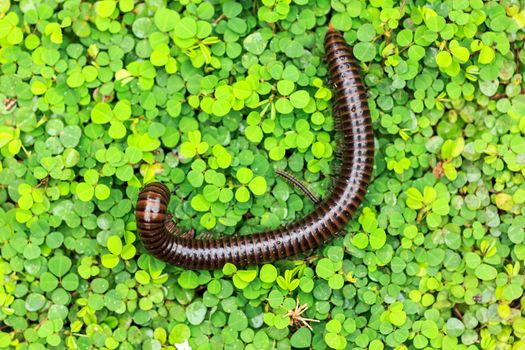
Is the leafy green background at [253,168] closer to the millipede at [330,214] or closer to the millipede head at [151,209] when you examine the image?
the millipede at [330,214]

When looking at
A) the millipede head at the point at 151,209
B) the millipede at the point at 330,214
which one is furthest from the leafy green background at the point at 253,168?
the millipede head at the point at 151,209

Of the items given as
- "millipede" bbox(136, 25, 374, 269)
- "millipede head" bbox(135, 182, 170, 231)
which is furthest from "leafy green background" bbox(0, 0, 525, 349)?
"millipede head" bbox(135, 182, 170, 231)

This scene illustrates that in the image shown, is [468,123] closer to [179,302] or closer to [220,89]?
[220,89]

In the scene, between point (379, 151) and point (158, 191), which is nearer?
point (158, 191)

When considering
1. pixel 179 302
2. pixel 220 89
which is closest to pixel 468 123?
pixel 220 89

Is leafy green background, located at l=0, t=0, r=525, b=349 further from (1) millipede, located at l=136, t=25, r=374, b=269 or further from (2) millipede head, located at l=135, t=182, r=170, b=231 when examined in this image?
(2) millipede head, located at l=135, t=182, r=170, b=231

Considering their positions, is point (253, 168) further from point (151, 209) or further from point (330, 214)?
point (151, 209)

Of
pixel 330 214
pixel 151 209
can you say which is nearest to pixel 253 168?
pixel 330 214
